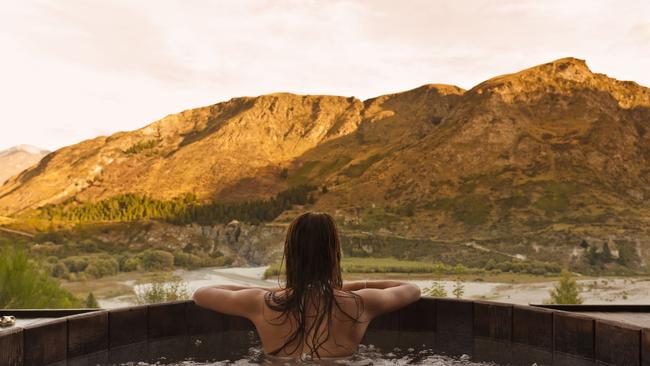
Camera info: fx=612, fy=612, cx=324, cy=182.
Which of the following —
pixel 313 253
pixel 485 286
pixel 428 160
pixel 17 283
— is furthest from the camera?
pixel 428 160

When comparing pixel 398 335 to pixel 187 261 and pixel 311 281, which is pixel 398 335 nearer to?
pixel 311 281

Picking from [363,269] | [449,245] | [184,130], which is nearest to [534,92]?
[449,245]

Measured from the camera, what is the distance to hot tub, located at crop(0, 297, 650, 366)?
15.6 ft

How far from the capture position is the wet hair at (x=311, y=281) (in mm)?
3871

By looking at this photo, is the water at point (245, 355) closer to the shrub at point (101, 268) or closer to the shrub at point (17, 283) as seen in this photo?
the shrub at point (17, 283)

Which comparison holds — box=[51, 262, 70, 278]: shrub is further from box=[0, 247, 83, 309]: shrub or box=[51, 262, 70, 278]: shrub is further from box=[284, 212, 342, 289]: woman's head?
box=[284, 212, 342, 289]: woman's head

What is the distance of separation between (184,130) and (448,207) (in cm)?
7685

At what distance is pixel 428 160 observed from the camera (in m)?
79.9

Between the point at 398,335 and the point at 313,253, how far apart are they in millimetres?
2728

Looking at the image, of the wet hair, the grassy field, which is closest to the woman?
the wet hair

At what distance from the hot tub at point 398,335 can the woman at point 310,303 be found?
157 cm

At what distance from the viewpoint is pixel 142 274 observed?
5931 cm

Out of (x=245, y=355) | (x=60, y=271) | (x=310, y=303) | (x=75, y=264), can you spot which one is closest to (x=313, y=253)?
(x=310, y=303)

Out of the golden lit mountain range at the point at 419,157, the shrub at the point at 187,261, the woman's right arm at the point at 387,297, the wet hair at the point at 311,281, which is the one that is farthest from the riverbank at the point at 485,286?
the wet hair at the point at 311,281
